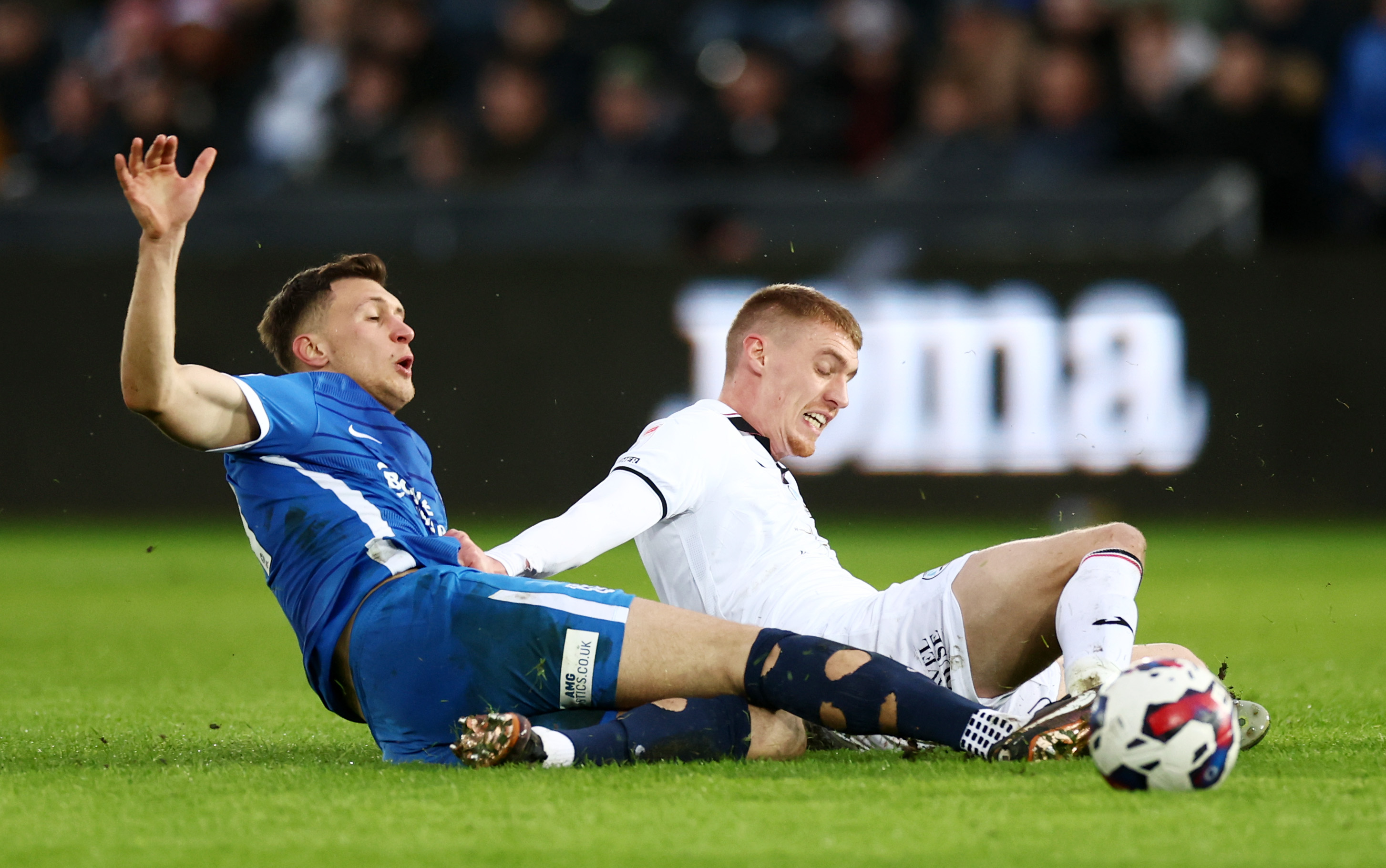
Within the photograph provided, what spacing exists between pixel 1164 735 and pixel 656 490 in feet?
4.54

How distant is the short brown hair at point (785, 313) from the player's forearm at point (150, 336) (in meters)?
Answer: 1.65

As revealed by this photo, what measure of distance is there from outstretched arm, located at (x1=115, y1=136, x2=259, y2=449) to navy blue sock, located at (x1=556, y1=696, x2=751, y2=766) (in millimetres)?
1097

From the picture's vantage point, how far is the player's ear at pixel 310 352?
468 cm

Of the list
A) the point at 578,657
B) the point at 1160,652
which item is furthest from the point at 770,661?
the point at 1160,652

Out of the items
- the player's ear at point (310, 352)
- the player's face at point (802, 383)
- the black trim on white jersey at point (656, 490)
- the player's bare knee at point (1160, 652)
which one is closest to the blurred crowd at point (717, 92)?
the player's face at point (802, 383)

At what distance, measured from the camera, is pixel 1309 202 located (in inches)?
476

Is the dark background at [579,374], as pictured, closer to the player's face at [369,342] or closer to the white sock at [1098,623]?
the player's face at [369,342]

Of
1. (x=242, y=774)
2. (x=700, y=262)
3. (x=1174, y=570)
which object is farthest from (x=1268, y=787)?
(x=700, y=262)

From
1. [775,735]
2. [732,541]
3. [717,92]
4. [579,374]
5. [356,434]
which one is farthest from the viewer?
[717,92]

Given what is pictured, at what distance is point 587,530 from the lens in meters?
4.18

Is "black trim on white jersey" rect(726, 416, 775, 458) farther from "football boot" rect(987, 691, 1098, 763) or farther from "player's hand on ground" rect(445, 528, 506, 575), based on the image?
"football boot" rect(987, 691, 1098, 763)

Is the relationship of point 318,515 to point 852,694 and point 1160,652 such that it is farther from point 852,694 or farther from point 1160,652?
point 1160,652

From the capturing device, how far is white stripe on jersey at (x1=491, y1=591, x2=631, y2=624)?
410 centimetres

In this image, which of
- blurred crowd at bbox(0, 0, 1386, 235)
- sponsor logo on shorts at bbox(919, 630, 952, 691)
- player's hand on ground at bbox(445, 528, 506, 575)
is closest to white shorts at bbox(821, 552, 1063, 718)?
sponsor logo on shorts at bbox(919, 630, 952, 691)
